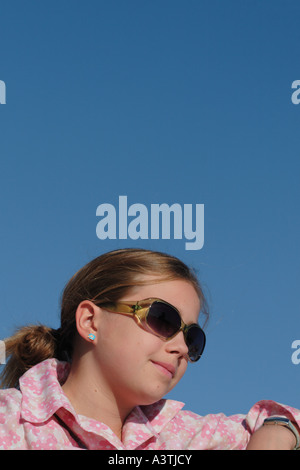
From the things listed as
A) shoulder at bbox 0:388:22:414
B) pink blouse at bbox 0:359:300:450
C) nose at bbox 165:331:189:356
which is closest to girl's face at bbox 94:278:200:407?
nose at bbox 165:331:189:356

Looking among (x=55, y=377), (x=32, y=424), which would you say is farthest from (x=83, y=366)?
(x=32, y=424)

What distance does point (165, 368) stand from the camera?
165 inches

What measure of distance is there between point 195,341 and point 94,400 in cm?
77

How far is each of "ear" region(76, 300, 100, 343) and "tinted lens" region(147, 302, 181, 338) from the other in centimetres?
41

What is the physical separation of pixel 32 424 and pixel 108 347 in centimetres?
68

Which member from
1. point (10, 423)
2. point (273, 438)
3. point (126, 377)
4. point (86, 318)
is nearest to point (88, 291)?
point (86, 318)

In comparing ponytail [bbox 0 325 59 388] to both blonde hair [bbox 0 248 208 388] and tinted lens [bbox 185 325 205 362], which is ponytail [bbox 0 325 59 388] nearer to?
blonde hair [bbox 0 248 208 388]

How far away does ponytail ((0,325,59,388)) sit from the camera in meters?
4.82

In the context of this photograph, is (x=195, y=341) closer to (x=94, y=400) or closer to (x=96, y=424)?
(x=94, y=400)

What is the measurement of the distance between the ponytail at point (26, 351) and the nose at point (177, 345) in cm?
101

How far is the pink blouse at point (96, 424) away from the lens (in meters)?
3.84
